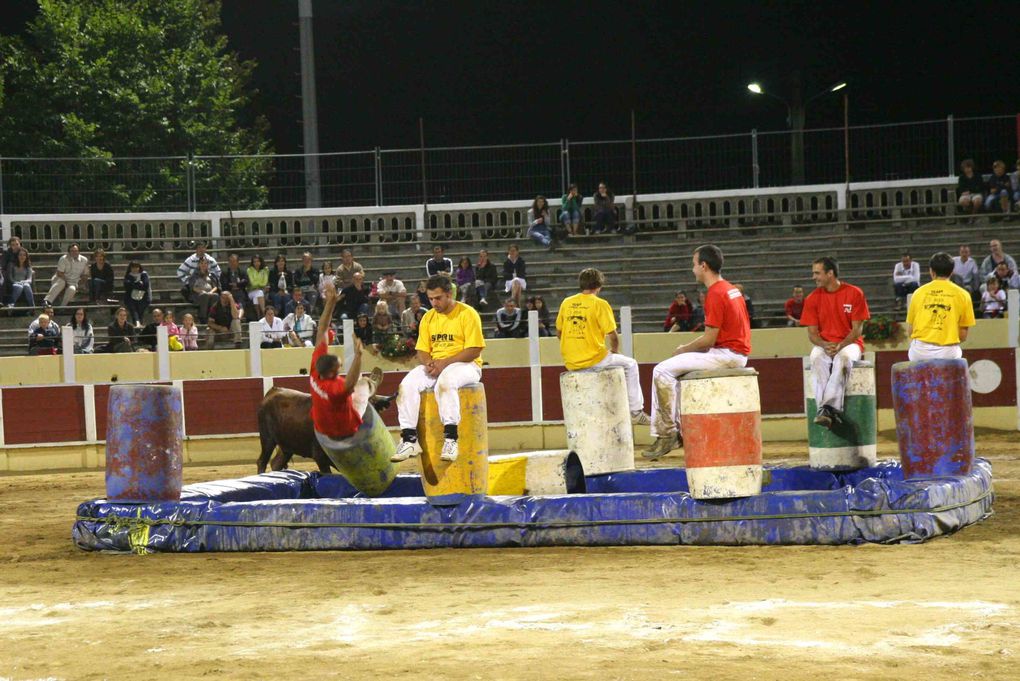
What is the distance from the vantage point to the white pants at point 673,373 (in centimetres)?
1137

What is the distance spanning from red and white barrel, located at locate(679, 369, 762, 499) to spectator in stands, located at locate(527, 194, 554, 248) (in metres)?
16.6

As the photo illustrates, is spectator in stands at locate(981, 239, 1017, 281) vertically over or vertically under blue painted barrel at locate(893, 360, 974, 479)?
over

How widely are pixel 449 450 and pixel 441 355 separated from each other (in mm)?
1006

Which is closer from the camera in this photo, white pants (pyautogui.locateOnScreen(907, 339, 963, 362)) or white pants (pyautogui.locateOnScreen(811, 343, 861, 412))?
white pants (pyautogui.locateOnScreen(811, 343, 861, 412))

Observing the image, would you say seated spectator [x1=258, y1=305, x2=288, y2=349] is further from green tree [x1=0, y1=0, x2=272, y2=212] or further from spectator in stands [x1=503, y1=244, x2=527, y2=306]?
green tree [x1=0, y1=0, x2=272, y2=212]

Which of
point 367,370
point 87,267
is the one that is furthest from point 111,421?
point 87,267

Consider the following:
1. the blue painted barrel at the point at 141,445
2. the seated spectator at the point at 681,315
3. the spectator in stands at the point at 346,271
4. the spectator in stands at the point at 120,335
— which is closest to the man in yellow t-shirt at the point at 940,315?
the blue painted barrel at the point at 141,445

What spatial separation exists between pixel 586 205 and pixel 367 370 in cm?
860

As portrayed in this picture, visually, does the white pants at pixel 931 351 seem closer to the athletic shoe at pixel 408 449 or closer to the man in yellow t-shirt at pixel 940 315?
the man in yellow t-shirt at pixel 940 315

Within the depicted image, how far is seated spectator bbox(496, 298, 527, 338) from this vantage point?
880 inches

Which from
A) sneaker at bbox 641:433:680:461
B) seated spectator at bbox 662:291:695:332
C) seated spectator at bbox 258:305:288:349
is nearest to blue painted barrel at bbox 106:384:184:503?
sneaker at bbox 641:433:680:461

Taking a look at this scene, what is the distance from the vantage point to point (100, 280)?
2448 centimetres

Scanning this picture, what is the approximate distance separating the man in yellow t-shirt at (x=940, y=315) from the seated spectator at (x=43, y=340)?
14503mm

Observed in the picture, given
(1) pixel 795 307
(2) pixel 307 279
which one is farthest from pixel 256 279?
(1) pixel 795 307
